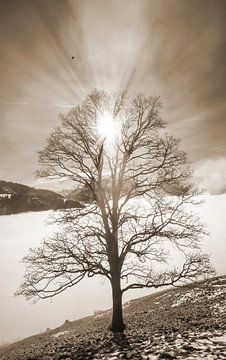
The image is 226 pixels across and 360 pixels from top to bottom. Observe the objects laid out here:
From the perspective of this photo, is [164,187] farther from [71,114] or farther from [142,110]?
[71,114]

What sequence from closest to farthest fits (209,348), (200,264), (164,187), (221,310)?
1. (209,348)
2. (200,264)
3. (164,187)
4. (221,310)

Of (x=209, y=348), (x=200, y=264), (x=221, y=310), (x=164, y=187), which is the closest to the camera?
(x=209, y=348)

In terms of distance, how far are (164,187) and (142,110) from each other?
4681 mm

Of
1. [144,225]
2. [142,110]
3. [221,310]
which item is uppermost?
[142,110]

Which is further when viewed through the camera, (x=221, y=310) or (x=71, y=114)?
(x=221, y=310)

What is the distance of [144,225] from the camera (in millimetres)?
17531

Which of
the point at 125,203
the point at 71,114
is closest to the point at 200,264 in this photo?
the point at 125,203

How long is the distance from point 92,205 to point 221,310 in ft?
38.2

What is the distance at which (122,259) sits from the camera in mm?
17750

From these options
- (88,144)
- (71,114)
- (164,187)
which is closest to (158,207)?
(164,187)

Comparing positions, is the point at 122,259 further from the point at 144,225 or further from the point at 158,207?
the point at 158,207

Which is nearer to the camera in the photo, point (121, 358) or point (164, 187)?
point (121, 358)

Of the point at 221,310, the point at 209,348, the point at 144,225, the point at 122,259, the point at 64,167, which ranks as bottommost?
the point at 209,348

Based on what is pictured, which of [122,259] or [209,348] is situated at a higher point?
[122,259]
